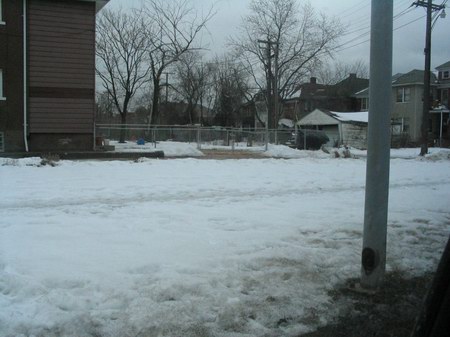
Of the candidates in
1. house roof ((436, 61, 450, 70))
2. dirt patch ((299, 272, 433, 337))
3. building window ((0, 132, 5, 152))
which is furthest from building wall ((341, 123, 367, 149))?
dirt patch ((299, 272, 433, 337))

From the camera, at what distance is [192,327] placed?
Result: 3.75m

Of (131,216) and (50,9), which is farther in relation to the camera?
(50,9)

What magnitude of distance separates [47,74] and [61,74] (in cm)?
62

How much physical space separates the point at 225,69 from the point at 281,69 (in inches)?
548

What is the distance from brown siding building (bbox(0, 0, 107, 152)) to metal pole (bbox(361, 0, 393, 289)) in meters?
20.2

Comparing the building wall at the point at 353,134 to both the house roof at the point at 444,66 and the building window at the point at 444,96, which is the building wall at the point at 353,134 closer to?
the building window at the point at 444,96

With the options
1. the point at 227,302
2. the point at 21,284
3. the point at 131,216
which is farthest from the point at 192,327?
the point at 131,216

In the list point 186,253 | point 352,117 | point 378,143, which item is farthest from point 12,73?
point 352,117

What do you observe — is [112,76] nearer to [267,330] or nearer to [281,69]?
[281,69]

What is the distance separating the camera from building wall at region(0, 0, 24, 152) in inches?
861

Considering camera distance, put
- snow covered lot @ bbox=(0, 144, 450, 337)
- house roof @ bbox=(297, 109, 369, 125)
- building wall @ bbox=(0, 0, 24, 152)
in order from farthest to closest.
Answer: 1. house roof @ bbox=(297, 109, 369, 125)
2. building wall @ bbox=(0, 0, 24, 152)
3. snow covered lot @ bbox=(0, 144, 450, 337)

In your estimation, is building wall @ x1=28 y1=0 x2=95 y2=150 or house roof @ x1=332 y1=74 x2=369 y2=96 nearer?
building wall @ x1=28 y1=0 x2=95 y2=150

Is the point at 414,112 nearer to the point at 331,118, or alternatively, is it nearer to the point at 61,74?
the point at 331,118

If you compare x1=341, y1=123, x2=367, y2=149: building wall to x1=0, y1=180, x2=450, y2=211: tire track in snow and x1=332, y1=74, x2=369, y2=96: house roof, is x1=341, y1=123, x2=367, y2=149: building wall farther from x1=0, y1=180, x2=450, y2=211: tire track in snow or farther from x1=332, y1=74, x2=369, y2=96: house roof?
x1=0, y1=180, x2=450, y2=211: tire track in snow
